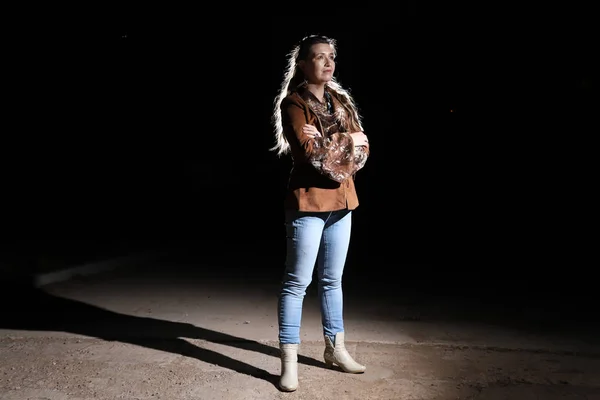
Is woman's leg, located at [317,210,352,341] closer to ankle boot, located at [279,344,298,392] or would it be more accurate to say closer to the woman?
the woman

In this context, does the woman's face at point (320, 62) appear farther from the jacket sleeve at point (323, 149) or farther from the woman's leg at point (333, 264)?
the woman's leg at point (333, 264)

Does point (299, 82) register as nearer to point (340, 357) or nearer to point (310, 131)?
point (310, 131)

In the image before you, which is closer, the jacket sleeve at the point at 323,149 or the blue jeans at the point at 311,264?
the jacket sleeve at the point at 323,149

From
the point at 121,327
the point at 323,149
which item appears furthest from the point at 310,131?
the point at 121,327

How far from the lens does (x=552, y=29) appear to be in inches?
905

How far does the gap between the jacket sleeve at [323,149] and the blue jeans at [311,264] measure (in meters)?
0.29

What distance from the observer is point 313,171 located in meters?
3.91

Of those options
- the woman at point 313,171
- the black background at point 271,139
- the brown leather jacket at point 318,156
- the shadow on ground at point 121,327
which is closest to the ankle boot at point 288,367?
the woman at point 313,171

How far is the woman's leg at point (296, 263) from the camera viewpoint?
12.8ft

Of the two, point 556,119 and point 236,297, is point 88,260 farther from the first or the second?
point 556,119

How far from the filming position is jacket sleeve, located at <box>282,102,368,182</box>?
3777mm

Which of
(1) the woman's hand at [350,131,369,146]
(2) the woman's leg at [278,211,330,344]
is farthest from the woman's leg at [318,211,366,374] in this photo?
(1) the woman's hand at [350,131,369,146]

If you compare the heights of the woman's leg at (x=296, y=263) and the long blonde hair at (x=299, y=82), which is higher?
the long blonde hair at (x=299, y=82)

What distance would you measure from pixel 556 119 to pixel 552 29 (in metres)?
8.07
